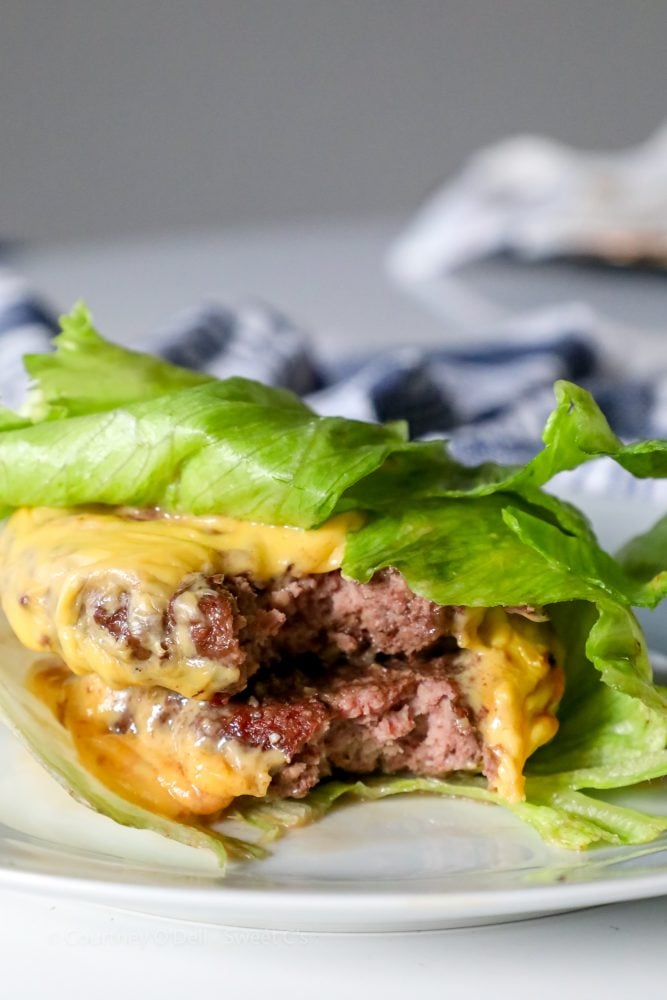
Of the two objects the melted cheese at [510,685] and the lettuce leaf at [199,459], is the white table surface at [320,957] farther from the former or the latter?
the lettuce leaf at [199,459]

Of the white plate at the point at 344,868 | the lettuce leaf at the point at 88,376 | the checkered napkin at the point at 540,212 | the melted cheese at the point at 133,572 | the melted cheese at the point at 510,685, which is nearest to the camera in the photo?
the white plate at the point at 344,868

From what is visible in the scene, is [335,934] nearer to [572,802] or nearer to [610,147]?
[572,802]

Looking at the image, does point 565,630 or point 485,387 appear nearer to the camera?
point 565,630

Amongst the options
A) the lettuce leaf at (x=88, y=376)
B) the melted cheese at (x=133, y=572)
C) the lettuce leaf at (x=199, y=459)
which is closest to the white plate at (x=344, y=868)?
the melted cheese at (x=133, y=572)

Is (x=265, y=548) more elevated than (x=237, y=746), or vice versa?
(x=265, y=548)

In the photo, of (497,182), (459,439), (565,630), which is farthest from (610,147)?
(565,630)

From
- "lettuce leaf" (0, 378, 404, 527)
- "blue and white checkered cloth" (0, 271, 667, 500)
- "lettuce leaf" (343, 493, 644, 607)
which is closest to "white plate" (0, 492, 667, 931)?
"lettuce leaf" (343, 493, 644, 607)
